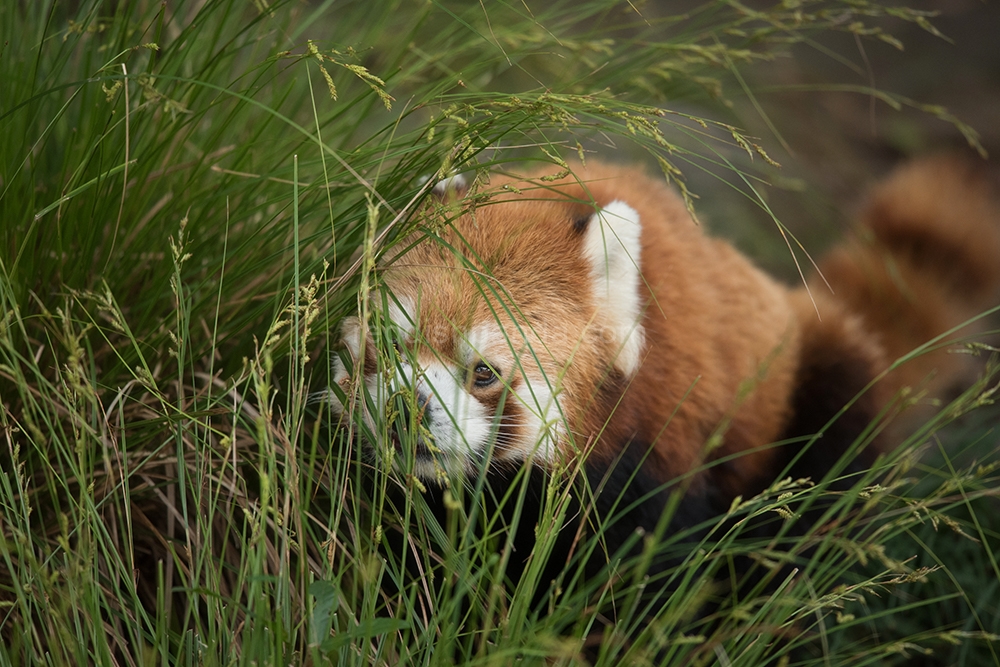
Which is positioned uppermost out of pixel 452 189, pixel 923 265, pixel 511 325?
pixel 452 189

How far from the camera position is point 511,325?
1.88 m

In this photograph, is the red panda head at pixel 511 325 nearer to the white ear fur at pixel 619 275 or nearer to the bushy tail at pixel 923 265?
the white ear fur at pixel 619 275

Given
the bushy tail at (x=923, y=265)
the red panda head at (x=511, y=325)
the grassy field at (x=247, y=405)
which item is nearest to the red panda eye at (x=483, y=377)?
the red panda head at (x=511, y=325)

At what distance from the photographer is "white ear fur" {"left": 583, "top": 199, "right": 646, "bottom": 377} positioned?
1977mm

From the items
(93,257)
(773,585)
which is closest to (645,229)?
(773,585)

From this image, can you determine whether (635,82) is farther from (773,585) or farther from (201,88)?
(773,585)

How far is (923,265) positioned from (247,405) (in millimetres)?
2530

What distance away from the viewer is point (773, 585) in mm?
2623

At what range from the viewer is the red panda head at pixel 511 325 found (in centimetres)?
181

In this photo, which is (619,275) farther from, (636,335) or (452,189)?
(452,189)

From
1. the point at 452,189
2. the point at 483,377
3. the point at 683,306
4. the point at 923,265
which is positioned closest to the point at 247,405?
the point at 483,377

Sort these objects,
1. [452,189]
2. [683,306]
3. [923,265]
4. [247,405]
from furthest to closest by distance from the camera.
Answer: [923,265] < [683,306] < [452,189] < [247,405]

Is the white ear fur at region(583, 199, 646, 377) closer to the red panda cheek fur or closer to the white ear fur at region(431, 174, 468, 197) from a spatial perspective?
the red panda cheek fur

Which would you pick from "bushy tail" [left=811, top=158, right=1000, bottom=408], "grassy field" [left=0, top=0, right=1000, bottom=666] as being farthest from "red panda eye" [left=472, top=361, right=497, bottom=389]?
"bushy tail" [left=811, top=158, right=1000, bottom=408]
